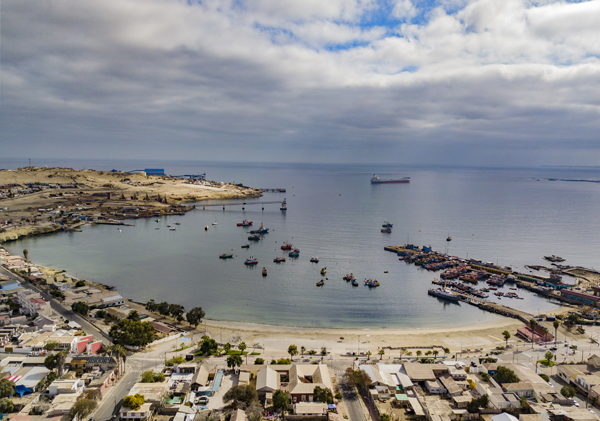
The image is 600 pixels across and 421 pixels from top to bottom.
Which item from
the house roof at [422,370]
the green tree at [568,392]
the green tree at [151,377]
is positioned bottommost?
the green tree at [151,377]

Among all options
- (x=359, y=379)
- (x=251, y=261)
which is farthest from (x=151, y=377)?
(x=251, y=261)

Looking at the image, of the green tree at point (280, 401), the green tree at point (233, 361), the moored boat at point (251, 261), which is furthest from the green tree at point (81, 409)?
the moored boat at point (251, 261)

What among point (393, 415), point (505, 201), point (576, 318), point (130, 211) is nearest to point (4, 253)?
point (130, 211)

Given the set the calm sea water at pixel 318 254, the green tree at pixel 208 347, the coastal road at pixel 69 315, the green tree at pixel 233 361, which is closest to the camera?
the green tree at pixel 233 361

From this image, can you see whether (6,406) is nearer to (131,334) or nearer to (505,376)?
(131,334)

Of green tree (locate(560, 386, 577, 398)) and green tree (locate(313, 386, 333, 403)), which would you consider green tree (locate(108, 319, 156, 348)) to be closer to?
green tree (locate(313, 386, 333, 403))

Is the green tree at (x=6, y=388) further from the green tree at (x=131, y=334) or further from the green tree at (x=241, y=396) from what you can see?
the green tree at (x=241, y=396)
